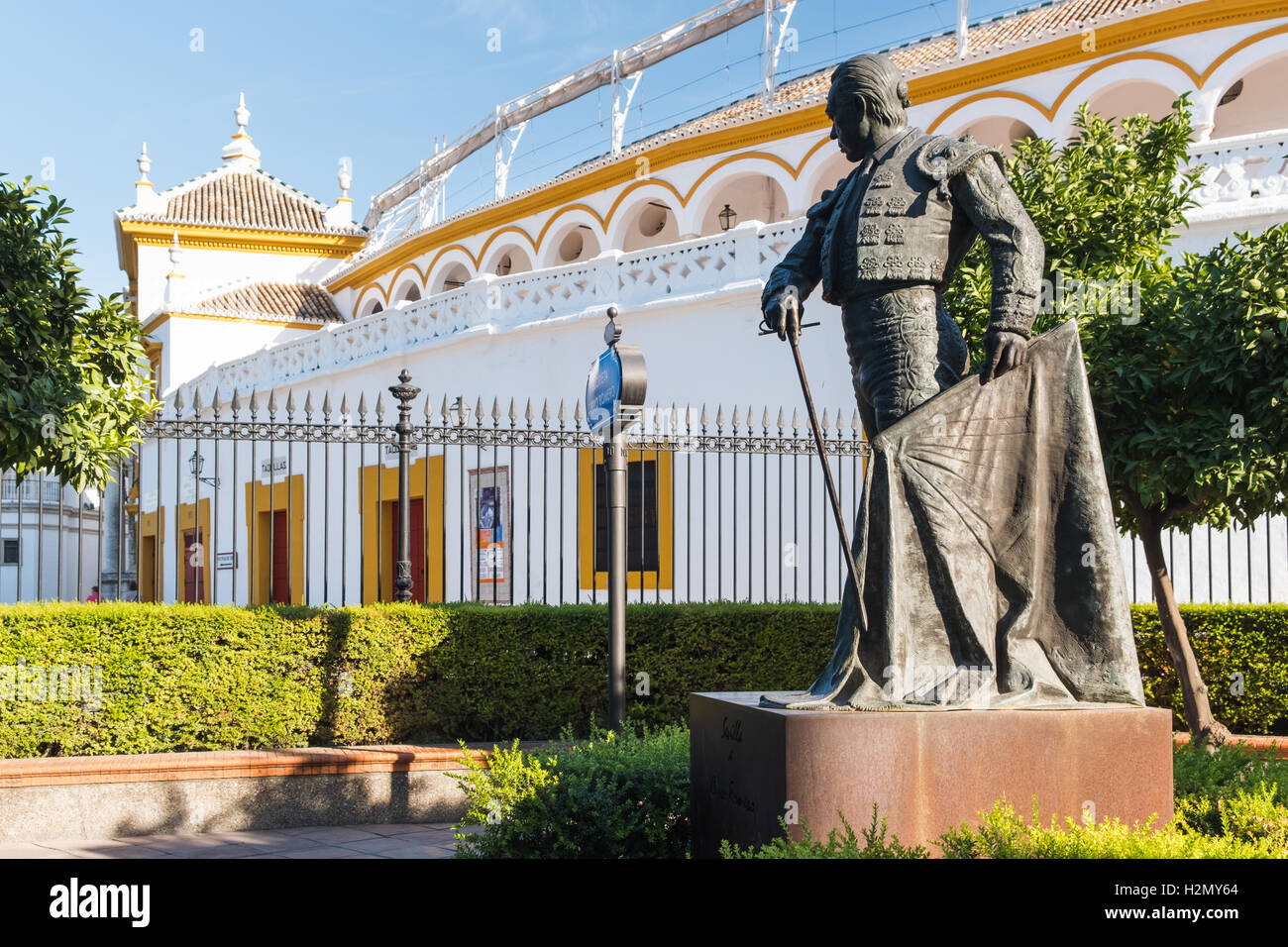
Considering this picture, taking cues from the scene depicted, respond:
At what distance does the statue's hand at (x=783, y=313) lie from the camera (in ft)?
15.1

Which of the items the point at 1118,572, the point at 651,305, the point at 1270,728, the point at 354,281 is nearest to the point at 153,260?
the point at 354,281

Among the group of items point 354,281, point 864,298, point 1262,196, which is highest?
point 354,281

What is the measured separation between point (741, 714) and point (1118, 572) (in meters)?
1.38

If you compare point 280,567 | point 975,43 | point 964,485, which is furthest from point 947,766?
point 280,567

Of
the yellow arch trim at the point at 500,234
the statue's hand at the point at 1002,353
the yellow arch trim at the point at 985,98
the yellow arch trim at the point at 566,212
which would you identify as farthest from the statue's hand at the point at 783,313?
the yellow arch trim at the point at 500,234

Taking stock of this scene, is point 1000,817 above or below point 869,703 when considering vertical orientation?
below

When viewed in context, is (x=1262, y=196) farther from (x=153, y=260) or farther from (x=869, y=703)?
(x=153, y=260)

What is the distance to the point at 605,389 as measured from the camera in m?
6.67

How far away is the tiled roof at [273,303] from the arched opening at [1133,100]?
17.9m

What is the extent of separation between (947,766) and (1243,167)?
32.3ft

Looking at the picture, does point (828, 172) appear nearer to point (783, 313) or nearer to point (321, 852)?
point (321, 852)

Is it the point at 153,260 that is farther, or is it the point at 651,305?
the point at 153,260

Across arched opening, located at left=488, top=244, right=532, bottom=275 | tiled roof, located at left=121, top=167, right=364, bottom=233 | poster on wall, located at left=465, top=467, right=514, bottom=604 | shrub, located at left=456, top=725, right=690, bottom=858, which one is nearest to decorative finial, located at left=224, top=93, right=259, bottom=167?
tiled roof, located at left=121, top=167, right=364, bottom=233

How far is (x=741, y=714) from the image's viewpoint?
13.9 ft
